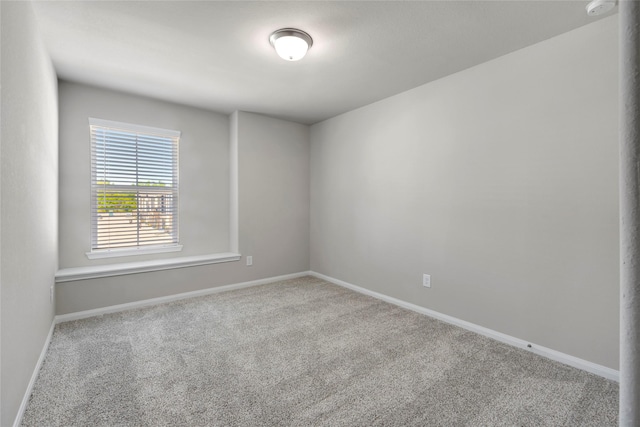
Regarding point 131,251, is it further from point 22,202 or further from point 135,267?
point 22,202

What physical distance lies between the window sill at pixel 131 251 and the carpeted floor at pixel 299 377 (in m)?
0.74

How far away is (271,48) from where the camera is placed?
2.49 metres

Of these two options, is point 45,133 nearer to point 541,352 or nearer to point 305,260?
point 305,260

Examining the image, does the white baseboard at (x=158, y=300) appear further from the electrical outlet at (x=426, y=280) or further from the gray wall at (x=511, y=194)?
the electrical outlet at (x=426, y=280)

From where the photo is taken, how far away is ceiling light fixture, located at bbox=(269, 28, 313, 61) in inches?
88.0

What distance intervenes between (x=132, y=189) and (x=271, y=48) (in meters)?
2.32

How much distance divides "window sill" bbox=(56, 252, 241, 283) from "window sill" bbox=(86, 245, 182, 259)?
11 cm

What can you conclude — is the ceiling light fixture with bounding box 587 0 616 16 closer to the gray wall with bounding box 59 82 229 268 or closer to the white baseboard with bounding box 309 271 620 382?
the white baseboard with bounding box 309 271 620 382

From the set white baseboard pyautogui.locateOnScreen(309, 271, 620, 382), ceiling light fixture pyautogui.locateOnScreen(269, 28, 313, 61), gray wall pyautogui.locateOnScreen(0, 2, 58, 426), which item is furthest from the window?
white baseboard pyautogui.locateOnScreen(309, 271, 620, 382)

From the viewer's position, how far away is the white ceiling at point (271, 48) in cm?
202

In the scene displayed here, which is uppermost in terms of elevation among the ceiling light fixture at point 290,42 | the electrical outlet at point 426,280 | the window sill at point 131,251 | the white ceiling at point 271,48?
the white ceiling at point 271,48

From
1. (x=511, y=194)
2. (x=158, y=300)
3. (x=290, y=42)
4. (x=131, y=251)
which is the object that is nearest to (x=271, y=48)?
(x=290, y=42)

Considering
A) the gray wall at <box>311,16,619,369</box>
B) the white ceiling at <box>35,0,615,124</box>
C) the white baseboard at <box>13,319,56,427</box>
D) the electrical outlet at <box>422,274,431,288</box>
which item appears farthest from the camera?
the electrical outlet at <box>422,274,431,288</box>

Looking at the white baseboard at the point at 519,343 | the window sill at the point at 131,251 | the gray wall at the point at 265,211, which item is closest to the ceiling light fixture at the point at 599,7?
the white baseboard at the point at 519,343
